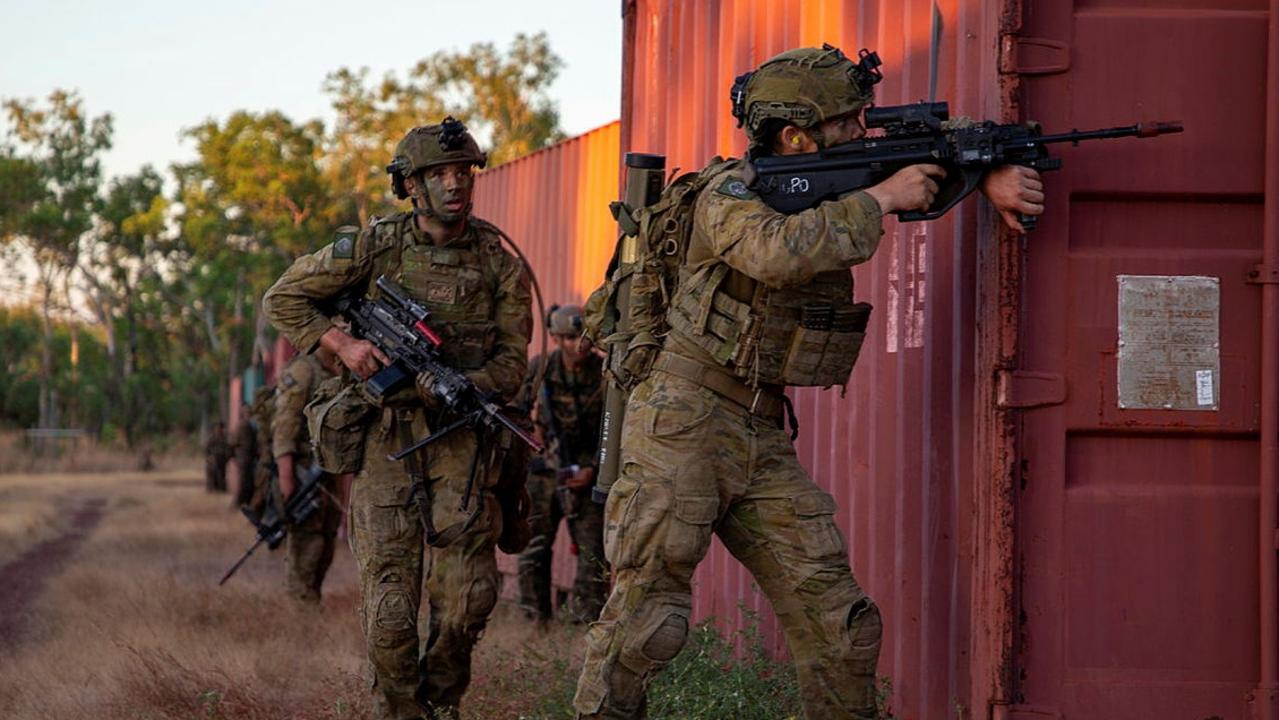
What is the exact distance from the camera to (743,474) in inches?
185

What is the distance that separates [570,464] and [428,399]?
355 cm

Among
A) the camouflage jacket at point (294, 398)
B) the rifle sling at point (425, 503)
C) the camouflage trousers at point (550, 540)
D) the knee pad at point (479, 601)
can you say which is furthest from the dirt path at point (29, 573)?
the knee pad at point (479, 601)

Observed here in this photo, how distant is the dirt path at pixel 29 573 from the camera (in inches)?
383

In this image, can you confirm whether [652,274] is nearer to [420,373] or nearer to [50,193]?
[420,373]

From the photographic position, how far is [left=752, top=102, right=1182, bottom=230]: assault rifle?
4.48 meters

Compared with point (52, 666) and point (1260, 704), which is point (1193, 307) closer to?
point (1260, 704)

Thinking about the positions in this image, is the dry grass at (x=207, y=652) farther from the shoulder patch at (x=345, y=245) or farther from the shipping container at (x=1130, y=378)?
the shipping container at (x=1130, y=378)

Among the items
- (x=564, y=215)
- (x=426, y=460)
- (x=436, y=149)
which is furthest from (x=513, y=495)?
(x=564, y=215)

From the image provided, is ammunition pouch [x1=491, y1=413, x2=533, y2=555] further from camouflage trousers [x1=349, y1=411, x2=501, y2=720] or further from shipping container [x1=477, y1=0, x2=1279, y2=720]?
Answer: shipping container [x1=477, y1=0, x2=1279, y2=720]

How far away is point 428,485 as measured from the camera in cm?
629

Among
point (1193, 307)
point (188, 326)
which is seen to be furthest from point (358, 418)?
point (188, 326)

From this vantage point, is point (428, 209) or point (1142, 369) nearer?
point (1142, 369)

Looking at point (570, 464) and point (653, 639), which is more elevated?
point (570, 464)

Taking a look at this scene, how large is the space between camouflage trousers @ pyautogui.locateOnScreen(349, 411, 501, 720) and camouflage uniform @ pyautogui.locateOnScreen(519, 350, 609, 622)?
3168mm
